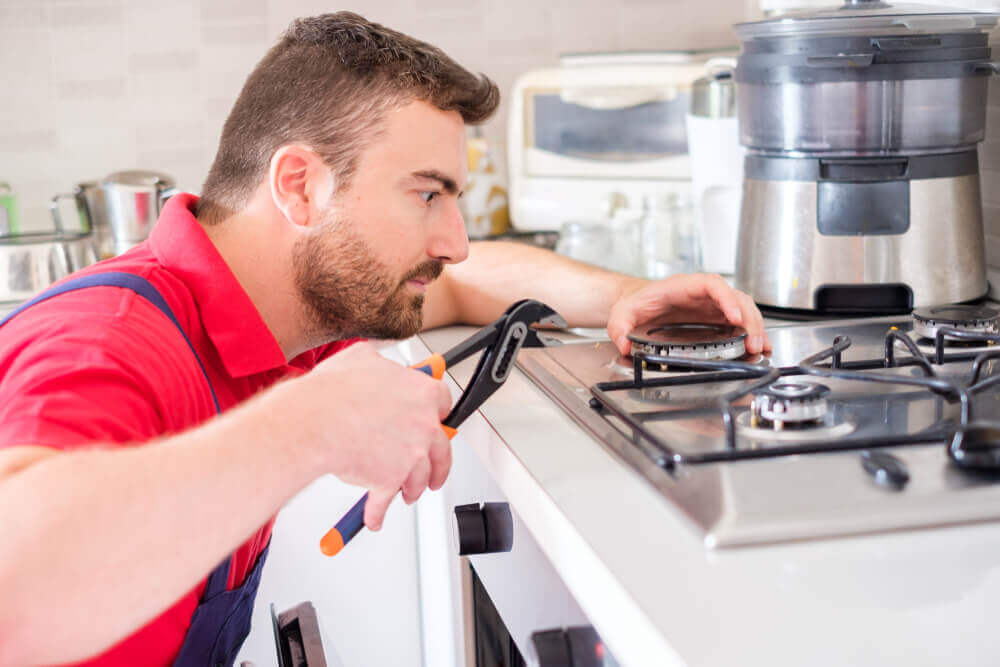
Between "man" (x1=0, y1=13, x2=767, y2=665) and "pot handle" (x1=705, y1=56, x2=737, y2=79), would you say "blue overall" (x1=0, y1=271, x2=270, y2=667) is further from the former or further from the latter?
"pot handle" (x1=705, y1=56, x2=737, y2=79)

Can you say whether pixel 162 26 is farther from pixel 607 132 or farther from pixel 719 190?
pixel 719 190

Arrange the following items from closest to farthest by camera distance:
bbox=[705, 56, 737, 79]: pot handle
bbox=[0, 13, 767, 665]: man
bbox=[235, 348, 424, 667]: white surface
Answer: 1. bbox=[0, 13, 767, 665]: man
2. bbox=[235, 348, 424, 667]: white surface
3. bbox=[705, 56, 737, 79]: pot handle

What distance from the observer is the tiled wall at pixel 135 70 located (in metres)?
2.46

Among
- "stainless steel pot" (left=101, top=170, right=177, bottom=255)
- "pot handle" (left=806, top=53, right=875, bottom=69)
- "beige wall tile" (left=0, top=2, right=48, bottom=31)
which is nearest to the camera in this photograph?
"pot handle" (left=806, top=53, right=875, bottom=69)

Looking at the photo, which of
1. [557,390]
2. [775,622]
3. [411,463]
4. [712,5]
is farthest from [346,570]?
[712,5]

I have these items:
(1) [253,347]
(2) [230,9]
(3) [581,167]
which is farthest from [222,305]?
(2) [230,9]

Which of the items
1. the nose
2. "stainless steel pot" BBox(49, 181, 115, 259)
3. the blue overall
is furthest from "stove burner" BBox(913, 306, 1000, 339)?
"stainless steel pot" BBox(49, 181, 115, 259)

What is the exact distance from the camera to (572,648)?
2.27 feet

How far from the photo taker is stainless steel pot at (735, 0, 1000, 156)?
3.96ft

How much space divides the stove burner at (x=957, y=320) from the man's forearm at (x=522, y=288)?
0.34m

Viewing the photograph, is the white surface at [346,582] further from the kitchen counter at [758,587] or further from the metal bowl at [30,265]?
the metal bowl at [30,265]

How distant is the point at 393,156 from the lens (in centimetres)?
107

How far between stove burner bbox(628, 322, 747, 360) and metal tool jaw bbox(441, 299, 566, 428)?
0.12 m

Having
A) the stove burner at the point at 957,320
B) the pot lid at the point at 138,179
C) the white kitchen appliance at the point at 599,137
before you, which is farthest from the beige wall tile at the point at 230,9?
the stove burner at the point at 957,320
